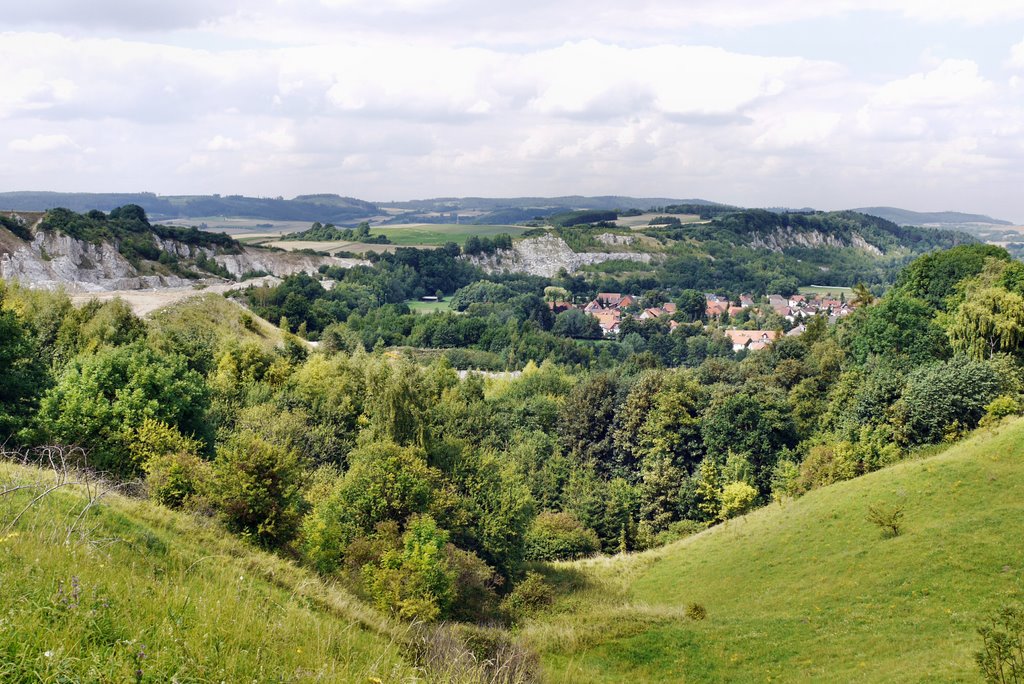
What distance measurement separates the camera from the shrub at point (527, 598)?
88.6 ft

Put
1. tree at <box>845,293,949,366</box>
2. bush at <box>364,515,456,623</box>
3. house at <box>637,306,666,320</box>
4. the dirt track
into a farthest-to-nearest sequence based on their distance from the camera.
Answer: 1. house at <box>637,306,666,320</box>
2. the dirt track
3. tree at <box>845,293,949,366</box>
4. bush at <box>364,515,456,623</box>

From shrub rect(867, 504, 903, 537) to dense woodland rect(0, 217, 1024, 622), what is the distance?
10.3 meters

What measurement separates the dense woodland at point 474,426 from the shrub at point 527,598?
117mm

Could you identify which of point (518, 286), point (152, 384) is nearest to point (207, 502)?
point (152, 384)

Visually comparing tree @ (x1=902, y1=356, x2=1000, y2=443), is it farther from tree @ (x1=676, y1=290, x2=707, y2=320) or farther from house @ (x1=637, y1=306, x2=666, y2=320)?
tree @ (x1=676, y1=290, x2=707, y2=320)

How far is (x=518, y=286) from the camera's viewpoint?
195750 millimetres

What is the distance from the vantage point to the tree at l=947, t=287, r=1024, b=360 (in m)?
41.5

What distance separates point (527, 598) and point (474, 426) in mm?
26722

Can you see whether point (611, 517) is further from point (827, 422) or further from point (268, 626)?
point (268, 626)

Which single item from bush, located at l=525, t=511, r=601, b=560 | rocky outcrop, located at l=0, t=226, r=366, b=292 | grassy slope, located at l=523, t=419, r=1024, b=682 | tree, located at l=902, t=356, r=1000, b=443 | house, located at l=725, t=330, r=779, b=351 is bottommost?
bush, located at l=525, t=511, r=601, b=560

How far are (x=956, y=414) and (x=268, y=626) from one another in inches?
1601

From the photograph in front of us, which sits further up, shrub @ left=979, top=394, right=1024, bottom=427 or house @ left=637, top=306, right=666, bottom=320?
shrub @ left=979, top=394, right=1024, bottom=427

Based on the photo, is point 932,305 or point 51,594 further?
point 932,305

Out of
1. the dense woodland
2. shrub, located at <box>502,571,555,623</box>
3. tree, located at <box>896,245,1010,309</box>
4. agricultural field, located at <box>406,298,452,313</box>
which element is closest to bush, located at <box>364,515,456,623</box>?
the dense woodland
